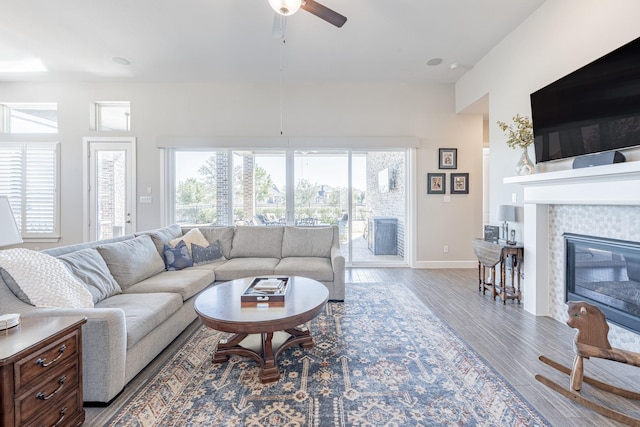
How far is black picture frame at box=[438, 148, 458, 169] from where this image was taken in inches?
196

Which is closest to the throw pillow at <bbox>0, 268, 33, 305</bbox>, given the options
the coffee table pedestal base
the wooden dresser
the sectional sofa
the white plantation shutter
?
the sectional sofa

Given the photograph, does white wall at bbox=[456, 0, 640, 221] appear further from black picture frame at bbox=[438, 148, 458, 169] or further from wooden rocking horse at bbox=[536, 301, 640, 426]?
wooden rocking horse at bbox=[536, 301, 640, 426]

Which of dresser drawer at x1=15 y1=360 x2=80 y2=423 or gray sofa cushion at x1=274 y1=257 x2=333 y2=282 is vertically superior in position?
gray sofa cushion at x1=274 y1=257 x2=333 y2=282

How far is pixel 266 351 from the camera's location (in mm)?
1886

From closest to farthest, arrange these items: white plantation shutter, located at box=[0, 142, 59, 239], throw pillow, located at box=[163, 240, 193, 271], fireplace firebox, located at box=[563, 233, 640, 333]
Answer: fireplace firebox, located at box=[563, 233, 640, 333] → throw pillow, located at box=[163, 240, 193, 271] → white plantation shutter, located at box=[0, 142, 59, 239]

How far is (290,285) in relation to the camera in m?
A: 2.41

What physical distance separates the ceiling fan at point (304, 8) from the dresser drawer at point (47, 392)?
2.49m

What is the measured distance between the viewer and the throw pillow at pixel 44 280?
1.63 m

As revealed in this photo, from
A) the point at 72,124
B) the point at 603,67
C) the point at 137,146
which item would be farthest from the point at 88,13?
the point at 603,67

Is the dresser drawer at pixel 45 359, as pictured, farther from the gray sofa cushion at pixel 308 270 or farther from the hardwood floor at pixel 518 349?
the gray sofa cushion at pixel 308 270

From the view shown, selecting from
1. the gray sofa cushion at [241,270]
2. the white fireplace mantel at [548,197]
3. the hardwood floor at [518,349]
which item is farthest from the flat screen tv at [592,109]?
the gray sofa cushion at [241,270]

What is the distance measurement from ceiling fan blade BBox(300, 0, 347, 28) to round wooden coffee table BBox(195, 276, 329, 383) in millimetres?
2155

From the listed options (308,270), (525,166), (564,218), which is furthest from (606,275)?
(308,270)

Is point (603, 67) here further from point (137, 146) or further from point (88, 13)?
point (137, 146)
